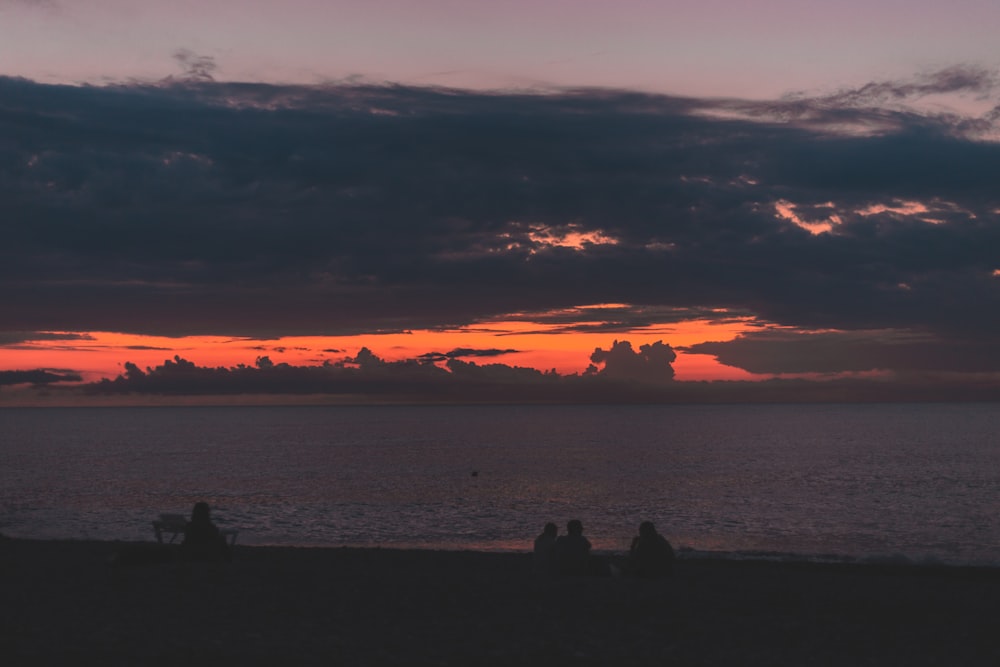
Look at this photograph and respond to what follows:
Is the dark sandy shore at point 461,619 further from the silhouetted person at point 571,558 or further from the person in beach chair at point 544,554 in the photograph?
the silhouetted person at point 571,558

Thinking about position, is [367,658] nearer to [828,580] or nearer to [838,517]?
[828,580]

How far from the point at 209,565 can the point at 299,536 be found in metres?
28.1

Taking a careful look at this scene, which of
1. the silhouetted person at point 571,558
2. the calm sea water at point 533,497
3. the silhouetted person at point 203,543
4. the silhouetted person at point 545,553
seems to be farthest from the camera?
the calm sea water at point 533,497

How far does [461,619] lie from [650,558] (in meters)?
6.48

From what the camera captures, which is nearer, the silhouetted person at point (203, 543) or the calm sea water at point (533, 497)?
the silhouetted person at point (203, 543)

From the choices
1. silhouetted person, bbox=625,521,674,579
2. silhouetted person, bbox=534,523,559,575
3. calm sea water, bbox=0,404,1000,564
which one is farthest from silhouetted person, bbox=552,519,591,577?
calm sea water, bbox=0,404,1000,564

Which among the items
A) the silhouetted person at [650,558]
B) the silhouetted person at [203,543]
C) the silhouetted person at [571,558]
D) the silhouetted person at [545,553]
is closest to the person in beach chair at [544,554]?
the silhouetted person at [545,553]

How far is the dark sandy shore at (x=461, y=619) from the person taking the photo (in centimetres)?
1245

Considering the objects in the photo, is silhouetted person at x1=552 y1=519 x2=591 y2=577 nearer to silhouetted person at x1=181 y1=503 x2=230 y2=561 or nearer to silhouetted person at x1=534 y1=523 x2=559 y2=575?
silhouetted person at x1=534 y1=523 x2=559 y2=575

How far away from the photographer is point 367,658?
12086 mm

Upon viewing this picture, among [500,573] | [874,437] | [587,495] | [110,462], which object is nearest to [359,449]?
[110,462]

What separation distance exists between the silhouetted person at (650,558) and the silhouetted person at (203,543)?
906cm

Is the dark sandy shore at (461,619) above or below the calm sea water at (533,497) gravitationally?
above

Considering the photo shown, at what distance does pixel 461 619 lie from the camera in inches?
588
